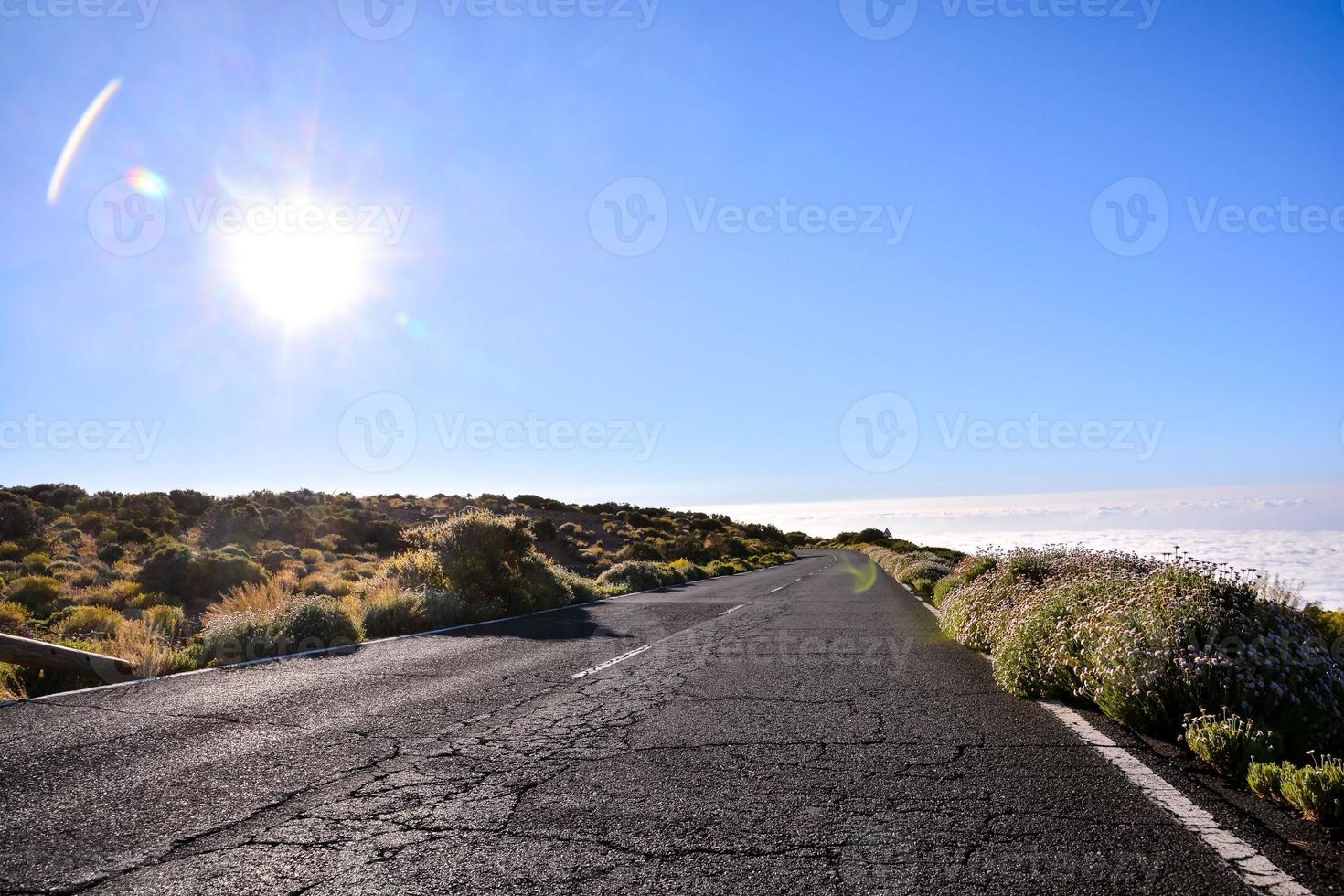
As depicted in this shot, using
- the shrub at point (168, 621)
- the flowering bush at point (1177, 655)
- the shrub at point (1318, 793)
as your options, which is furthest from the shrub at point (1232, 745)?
the shrub at point (168, 621)

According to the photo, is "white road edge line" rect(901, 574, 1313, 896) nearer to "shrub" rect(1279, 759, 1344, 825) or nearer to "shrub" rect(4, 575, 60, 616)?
"shrub" rect(1279, 759, 1344, 825)

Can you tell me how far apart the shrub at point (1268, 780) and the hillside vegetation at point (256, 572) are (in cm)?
985

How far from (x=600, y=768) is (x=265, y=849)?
1.95 metres

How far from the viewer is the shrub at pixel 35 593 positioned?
70.4 feet

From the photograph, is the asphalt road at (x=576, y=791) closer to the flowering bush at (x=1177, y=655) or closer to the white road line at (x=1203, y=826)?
the white road line at (x=1203, y=826)

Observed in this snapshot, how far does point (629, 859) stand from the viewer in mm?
3498

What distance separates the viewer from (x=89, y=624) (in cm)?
1819

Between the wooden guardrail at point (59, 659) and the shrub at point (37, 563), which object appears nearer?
the wooden guardrail at point (59, 659)

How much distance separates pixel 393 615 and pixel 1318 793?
1250cm

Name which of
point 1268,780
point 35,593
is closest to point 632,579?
point 35,593

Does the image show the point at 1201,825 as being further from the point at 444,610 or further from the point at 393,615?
the point at 444,610

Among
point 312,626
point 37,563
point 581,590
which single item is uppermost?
point 37,563

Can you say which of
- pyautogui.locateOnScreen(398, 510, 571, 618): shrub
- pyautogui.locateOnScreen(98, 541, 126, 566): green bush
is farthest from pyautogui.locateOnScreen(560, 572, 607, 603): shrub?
pyautogui.locateOnScreen(98, 541, 126, 566): green bush

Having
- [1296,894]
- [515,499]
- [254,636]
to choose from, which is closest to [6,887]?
[1296,894]
